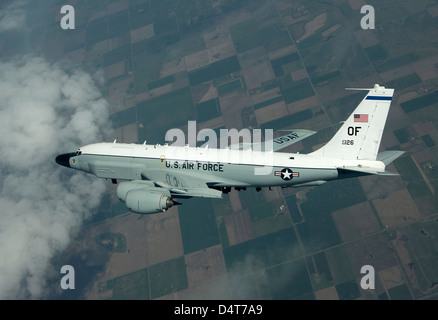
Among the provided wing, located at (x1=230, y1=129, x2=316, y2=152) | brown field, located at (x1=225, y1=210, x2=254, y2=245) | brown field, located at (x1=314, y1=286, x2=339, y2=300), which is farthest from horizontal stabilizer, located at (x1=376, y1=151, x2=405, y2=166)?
brown field, located at (x1=225, y1=210, x2=254, y2=245)

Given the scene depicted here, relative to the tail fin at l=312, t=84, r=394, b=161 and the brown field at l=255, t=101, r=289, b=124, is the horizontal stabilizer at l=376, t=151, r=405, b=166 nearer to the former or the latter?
the tail fin at l=312, t=84, r=394, b=161

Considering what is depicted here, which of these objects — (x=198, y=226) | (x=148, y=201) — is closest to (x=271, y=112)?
(x=198, y=226)

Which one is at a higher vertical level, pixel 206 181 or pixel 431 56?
pixel 206 181

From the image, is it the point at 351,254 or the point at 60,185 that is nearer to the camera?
the point at 351,254

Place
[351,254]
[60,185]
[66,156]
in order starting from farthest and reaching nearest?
[60,185] → [351,254] → [66,156]

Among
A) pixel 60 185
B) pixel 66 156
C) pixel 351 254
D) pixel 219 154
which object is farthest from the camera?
pixel 60 185

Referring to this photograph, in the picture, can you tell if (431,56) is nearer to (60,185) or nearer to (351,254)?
(351,254)

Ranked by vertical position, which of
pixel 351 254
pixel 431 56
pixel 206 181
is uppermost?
pixel 206 181

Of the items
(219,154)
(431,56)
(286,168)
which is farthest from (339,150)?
(431,56)
